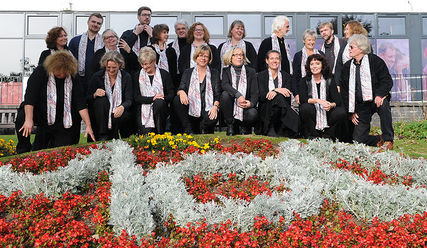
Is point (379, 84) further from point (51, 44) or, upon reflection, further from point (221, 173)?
point (51, 44)

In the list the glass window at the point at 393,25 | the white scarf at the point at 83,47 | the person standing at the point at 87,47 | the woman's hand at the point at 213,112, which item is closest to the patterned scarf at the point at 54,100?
the person standing at the point at 87,47

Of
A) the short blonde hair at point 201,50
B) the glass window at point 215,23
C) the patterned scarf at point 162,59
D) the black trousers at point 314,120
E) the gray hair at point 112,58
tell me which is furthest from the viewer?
the glass window at point 215,23

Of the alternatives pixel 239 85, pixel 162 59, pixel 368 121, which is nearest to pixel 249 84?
pixel 239 85

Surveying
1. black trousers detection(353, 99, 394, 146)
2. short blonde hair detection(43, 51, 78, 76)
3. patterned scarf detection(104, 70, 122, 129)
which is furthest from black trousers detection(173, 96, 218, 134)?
black trousers detection(353, 99, 394, 146)

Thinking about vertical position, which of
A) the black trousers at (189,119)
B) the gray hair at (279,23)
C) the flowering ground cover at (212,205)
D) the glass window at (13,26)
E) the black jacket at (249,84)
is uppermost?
the glass window at (13,26)

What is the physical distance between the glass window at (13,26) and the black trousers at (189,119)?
33.6 ft

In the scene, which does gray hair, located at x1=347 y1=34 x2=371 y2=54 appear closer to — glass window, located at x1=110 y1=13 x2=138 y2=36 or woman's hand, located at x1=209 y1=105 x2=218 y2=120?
woman's hand, located at x1=209 y1=105 x2=218 y2=120

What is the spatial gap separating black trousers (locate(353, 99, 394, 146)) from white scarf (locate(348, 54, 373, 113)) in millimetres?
159

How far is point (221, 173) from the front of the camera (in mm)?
4000

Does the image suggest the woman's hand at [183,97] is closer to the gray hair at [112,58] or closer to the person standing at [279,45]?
the gray hair at [112,58]

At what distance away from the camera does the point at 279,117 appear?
675 centimetres

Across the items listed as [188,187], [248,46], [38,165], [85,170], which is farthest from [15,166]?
[248,46]

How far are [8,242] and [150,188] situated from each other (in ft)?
4.00

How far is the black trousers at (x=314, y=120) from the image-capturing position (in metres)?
6.40
